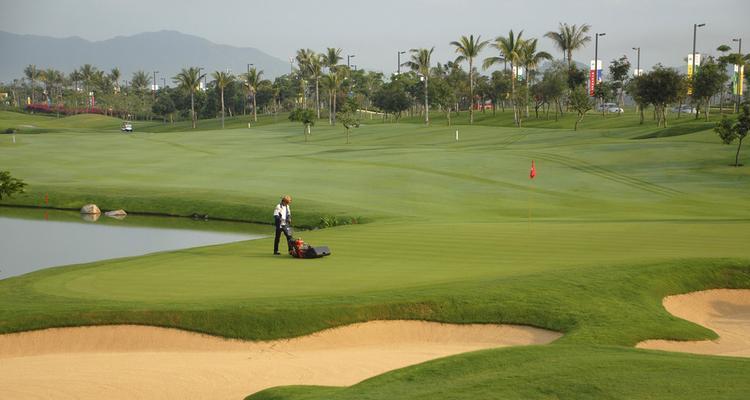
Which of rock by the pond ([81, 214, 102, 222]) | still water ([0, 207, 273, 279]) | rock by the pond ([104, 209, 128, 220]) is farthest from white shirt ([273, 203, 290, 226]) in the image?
rock by the pond ([104, 209, 128, 220])

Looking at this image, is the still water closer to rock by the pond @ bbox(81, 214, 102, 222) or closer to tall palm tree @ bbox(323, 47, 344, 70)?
rock by the pond @ bbox(81, 214, 102, 222)

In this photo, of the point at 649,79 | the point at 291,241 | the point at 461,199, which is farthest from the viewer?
the point at 649,79

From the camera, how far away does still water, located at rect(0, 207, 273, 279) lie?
34625mm

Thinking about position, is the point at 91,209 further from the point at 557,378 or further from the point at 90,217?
the point at 557,378

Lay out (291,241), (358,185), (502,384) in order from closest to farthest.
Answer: (502,384), (291,241), (358,185)

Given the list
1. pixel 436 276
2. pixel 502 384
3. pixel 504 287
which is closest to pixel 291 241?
pixel 436 276

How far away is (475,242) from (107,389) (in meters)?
16.7

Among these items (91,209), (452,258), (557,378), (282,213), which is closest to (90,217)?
(91,209)

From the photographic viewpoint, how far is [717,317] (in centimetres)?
1967

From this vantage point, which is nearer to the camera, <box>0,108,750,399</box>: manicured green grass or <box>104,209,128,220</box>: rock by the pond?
<box>0,108,750,399</box>: manicured green grass

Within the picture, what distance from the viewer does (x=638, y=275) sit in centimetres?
2058

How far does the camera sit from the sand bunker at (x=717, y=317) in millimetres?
15969

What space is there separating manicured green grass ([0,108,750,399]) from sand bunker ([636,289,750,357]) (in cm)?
31

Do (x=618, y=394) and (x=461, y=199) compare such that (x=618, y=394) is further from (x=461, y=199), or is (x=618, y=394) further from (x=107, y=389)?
(x=461, y=199)
